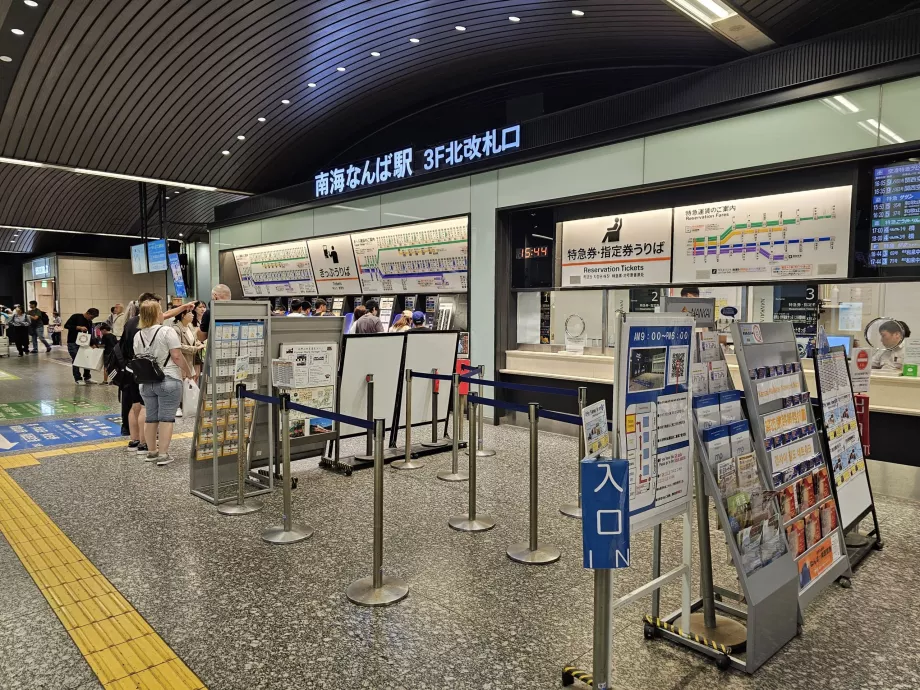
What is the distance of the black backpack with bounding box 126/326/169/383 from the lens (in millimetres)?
4930

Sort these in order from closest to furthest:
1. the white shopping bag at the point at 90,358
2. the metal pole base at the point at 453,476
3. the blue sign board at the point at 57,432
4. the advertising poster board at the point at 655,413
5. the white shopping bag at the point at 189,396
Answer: the advertising poster board at the point at 655,413
the metal pole base at the point at 453,476
the blue sign board at the point at 57,432
the white shopping bag at the point at 189,396
the white shopping bag at the point at 90,358

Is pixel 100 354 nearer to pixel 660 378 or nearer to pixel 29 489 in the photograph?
pixel 29 489

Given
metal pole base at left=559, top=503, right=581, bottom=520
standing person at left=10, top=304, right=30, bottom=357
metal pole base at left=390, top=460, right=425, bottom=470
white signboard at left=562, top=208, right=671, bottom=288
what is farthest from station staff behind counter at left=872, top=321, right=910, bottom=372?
standing person at left=10, top=304, right=30, bottom=357

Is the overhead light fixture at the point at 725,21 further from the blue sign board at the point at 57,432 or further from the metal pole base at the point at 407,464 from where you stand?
the blue sign board at the point at 57,432

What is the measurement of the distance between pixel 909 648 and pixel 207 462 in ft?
14.2

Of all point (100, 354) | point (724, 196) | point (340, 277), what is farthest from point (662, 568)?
point (100, 354)

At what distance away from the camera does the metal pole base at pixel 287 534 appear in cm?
353

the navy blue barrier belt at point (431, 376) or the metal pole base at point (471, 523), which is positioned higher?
the navy blue barrier belt at point (431, 376)

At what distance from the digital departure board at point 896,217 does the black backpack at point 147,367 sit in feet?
19.3

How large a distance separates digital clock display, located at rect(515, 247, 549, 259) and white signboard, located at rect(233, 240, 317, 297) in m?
4.61

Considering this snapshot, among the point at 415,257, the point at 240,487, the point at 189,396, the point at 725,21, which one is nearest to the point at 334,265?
the point at 415,257

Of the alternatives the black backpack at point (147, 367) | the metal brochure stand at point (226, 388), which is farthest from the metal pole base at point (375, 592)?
the black backpack at point (147, 367)

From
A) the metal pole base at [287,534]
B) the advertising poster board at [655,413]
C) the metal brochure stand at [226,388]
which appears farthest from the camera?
the metal brochure stand at [226,388]

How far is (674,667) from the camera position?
7.60ft
